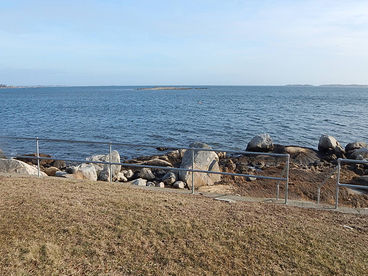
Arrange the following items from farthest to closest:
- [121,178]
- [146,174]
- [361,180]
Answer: [146,174]
[361,180]
[121,178]

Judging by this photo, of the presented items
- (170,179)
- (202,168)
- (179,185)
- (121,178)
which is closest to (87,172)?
(121,178)

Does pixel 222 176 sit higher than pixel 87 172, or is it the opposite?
pixel 87 172

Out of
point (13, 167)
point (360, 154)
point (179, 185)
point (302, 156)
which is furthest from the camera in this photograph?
point (302, 156)

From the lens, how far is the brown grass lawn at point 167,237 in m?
4.10

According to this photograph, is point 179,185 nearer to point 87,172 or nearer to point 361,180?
point 87,172

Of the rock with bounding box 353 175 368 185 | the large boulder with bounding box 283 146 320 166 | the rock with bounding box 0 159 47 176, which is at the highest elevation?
the rock with bounding box 0 159 47 176

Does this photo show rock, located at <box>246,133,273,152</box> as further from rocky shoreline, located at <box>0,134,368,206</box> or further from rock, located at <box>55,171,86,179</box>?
rock, located at <box>55,171,86,179</box>

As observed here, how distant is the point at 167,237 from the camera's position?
4.77 m

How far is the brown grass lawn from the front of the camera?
13.4 ft

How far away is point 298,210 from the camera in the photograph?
20.9ft

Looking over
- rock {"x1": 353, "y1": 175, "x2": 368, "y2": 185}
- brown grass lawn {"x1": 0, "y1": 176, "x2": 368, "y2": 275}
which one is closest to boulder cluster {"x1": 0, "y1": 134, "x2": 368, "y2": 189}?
brown grass lawn {"x1": 0, "y1": 176, "x2": 368, "y2": 275}

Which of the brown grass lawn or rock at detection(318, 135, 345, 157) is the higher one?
the brown grass lawn

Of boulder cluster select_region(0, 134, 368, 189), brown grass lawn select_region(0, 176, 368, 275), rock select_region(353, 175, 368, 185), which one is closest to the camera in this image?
brown grass lawn select_region(0, 176, 368, 275)

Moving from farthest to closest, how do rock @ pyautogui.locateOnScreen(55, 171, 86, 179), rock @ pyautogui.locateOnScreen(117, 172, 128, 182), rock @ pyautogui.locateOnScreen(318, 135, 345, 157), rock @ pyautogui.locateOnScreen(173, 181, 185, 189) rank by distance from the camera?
rock @ pyautogui.locateOnScreen(318, 135, 345, 157) → rock @ pyautogui.locateOnScreen(117, 172, 128, 182) → rock @ pyautogui.locateOnScreen(173, 181, 185, 189) → rock @ pyautogui.locateOnScreen(55, 171, 86, 179)
